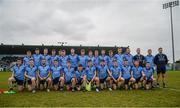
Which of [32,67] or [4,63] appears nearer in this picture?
[32,67]

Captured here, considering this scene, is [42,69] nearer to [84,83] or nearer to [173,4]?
[84,83]

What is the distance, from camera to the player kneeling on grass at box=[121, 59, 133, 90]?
13010mm

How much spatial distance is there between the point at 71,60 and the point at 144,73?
3420 millimetres

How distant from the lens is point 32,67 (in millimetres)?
12469

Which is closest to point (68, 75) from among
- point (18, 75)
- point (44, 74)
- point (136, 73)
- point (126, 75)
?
point (44, 74)

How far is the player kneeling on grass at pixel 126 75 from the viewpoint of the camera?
13.0m

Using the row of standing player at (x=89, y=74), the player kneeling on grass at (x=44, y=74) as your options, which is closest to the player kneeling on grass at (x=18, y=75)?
the row of standing player at (x=89, y=74)

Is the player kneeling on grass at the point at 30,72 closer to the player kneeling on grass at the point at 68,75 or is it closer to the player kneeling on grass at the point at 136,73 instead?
the player kneeling on grass at the point at 68,75

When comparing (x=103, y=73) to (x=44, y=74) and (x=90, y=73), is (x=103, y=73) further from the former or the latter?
(x=44, y=74)

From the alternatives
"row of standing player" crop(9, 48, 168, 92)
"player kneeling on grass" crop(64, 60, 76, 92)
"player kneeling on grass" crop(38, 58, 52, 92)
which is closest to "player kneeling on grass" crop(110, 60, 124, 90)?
"row of standing player" crop(9, 48, 168, 92)

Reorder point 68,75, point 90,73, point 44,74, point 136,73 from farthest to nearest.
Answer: point 136,73, point 90,73, point 68,75, point 44,74

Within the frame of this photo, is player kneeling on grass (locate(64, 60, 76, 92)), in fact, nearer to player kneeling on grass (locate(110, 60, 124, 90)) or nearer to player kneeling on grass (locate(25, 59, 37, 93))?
player kneeling on grass (locate(25, 59, 37, 93))

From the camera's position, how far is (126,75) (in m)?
13.0

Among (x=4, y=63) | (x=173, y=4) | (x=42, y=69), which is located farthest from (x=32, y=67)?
(x=4, y=63)
